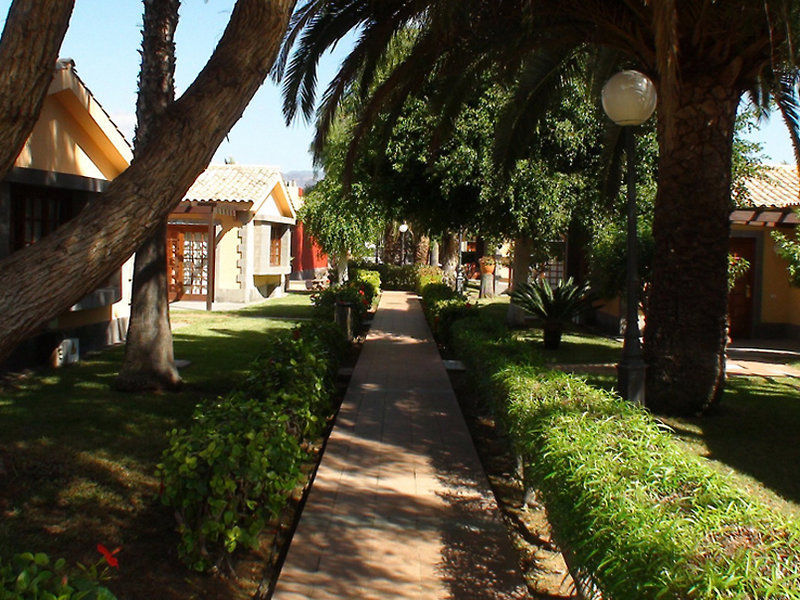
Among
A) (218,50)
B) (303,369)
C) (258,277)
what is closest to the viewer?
(218,50)

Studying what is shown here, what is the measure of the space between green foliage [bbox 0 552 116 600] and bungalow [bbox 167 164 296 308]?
2071 cm

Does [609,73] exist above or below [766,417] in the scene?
above

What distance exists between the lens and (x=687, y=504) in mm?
3148

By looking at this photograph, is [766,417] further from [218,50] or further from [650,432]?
[218,50]

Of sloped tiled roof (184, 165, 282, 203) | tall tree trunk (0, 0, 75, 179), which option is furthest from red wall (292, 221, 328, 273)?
tall tree trunk (0, 0, 75, 179)

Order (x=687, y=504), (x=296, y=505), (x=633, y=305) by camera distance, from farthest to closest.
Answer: (x=633, y=305)
(x=296, y=505)
(x=687, y=504)

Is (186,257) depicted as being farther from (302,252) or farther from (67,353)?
(302,252)

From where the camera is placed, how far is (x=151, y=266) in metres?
9.30

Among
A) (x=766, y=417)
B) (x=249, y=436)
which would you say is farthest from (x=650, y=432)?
(x=766, y=417)

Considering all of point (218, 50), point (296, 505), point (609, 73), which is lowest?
point (296, 505)

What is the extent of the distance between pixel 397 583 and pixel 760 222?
14543 millimetres

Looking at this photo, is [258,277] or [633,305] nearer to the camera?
[633,305]

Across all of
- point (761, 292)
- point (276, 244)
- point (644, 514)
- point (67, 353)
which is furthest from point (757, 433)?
point (276, 244)

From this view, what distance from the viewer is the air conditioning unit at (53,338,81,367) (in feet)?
35.9
